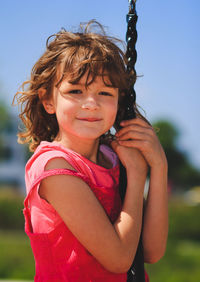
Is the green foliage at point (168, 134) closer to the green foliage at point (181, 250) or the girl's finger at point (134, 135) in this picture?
the green foliage at point (181, 250)

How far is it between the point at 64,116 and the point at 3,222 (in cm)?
1242

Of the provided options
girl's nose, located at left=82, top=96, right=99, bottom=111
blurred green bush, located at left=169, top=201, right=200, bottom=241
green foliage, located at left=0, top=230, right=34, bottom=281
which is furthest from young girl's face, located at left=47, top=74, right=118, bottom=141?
blurred green bush, located at left=169, top=201, right=200, bottom=241

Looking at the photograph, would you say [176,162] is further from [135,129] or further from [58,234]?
[58,234]

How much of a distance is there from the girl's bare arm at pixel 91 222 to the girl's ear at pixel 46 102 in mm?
395

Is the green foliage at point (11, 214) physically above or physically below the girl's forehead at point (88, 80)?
below

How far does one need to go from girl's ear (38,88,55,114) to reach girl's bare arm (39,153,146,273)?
39 cm

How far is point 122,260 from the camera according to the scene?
1721 millimetres

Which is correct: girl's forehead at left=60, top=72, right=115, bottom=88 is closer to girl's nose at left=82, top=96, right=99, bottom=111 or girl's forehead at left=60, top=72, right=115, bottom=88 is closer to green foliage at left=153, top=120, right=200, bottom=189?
girl's nose at left=82, top=96, right=99, bottom=111

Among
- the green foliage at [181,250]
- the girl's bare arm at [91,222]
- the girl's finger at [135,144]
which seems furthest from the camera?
the green foliage at [181,250]

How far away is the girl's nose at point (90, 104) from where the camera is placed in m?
1.84

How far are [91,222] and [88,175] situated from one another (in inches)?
9.6

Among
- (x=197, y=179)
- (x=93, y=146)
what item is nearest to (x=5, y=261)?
(x=93, y=146)

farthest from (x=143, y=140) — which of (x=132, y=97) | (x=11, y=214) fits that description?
(x=11, y=214)

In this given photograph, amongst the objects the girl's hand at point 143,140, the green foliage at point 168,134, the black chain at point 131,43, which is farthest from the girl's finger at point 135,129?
the green foliage at point 168,134
